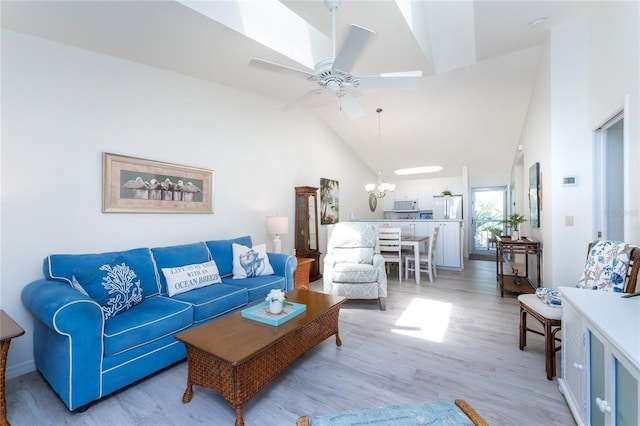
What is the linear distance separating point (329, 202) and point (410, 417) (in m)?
4.82

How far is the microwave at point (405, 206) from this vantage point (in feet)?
26.3

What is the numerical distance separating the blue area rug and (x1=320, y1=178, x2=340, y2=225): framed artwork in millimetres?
4450

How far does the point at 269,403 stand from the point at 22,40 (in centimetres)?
325

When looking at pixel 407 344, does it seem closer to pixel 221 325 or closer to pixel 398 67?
pixel 221 325

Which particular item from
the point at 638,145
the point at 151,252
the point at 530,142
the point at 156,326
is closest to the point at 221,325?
the point at 156,326

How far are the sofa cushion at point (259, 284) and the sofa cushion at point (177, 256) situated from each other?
0.39 m

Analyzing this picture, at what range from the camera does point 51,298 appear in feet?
5.71

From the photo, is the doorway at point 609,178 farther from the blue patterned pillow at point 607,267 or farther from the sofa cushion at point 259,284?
the sofa cushion at point 259,284

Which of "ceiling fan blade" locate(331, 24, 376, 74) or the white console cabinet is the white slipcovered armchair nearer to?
the white console cabinet

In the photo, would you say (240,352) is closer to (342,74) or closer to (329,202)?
(342,74)

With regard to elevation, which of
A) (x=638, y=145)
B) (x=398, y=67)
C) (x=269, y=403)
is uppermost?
(x=398, y=67)

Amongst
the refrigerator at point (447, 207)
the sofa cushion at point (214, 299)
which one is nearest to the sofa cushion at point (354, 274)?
the sofa cushion at point (214, 299)

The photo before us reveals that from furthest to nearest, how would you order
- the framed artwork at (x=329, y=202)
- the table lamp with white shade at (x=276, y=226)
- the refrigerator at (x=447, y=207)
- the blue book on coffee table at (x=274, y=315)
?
the refrigerator at (x=447, y=207) → the framed artwork at (x=329, y=202) → the table lamp with white shade at (x=276, y=226) → the blue book on coffee table at (x=274, y=315)

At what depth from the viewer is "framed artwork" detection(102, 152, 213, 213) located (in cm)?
261
